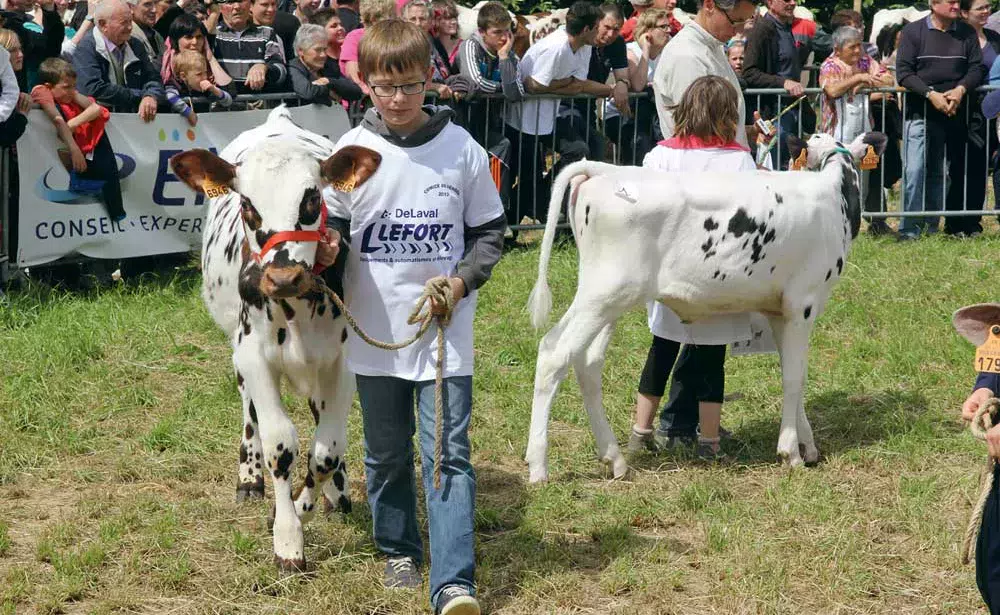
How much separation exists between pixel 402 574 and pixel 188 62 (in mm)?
6070

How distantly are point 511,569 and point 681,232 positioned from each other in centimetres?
191

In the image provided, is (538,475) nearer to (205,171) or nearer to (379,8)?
(205,171)

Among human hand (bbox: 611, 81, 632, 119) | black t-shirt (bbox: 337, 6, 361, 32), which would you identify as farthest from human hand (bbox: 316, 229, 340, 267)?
black t-shirt (bbox: 337, 6, 361, 32)

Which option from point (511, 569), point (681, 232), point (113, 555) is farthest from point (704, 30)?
point (113, 555)

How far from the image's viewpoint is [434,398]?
4820 millimetres

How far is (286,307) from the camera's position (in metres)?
5.09

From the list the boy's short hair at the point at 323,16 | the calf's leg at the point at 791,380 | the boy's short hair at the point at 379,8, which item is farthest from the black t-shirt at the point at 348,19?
the calf's leg at the point at 791,380

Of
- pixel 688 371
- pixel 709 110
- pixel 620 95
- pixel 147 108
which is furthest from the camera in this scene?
pixel 620 95

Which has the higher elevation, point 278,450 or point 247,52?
point 247,52

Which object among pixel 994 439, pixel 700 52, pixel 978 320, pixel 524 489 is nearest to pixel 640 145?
pixel 700 52

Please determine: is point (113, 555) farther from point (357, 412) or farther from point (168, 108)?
point (168, 108)

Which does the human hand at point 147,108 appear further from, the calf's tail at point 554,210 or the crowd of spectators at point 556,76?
the calf's tail at point 554,210

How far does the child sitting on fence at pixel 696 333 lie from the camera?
661cm

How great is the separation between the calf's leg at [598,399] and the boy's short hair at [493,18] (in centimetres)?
515
